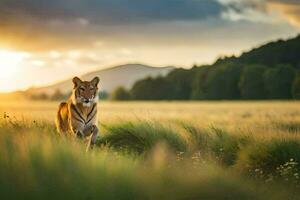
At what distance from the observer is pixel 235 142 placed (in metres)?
13.6

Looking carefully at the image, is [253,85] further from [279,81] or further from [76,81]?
[76,81]

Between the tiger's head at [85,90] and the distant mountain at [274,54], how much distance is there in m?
77.4

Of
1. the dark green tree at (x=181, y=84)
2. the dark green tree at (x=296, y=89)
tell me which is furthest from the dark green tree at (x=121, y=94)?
the dark green tree at (x=296, y=89)

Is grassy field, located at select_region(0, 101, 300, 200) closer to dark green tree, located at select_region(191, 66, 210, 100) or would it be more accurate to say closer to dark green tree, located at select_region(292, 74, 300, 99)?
dark green tree, located at select_region(292, 74, 300, 99)

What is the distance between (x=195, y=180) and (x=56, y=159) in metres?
2.15

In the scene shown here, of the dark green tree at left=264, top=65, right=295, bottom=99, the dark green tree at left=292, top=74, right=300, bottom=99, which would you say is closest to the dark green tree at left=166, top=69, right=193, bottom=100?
Result: the dark green tree at left=264, top=65, right=295, bottom=99

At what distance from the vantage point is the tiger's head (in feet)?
42.2

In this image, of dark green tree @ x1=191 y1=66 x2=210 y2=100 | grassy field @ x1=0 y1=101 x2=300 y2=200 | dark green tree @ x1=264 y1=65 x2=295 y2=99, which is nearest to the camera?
grassy field @ x1=0 y1=101 x2=300 y2=200

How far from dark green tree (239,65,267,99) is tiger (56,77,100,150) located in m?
64.3

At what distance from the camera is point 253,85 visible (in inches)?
3120

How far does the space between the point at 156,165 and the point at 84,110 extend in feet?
8.30

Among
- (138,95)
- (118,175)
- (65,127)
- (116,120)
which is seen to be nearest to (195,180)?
(118,175)

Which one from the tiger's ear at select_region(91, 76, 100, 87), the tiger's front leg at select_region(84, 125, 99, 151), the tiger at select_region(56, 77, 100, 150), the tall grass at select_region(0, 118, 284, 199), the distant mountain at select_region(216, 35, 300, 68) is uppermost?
the distant mountain at select_region(216, 35, 300, 68)

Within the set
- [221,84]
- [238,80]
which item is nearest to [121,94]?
[221,84]
